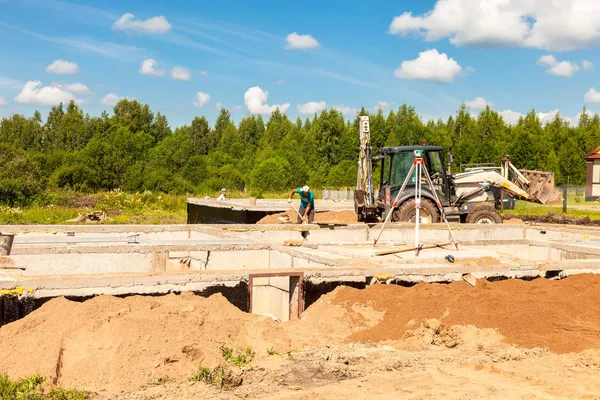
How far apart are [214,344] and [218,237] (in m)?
7.01

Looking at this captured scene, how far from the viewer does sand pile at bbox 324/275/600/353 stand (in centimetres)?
787

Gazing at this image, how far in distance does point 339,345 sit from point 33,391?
11.1 feet

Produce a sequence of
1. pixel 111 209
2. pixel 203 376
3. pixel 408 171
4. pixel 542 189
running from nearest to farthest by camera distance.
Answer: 1. pixel 203 376
2. pixel 408 171
3. pixel 542 189
4. pixel 111 209

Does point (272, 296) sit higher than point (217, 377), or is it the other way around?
point (272, 296)

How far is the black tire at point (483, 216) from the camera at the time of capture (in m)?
17.8

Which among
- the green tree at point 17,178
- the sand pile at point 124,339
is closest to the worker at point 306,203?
the sand pile at point 124,339

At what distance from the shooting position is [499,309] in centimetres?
843

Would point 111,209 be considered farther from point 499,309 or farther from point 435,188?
point 499,309

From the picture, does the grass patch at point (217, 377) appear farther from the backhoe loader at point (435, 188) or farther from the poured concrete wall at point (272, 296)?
the backhoe loader at point (435, 188)

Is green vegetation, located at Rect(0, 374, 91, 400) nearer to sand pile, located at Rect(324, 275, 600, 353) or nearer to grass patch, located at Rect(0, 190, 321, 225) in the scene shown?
sand pile, located at Rect(324, 275, 600, 353)

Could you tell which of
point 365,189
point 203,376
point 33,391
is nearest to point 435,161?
point 365,189

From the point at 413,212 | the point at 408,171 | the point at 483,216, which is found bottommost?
the point at 483,216

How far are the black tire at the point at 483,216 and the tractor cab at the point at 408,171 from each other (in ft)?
4.11

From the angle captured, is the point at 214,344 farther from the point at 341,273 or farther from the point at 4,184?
the point at 4,184
